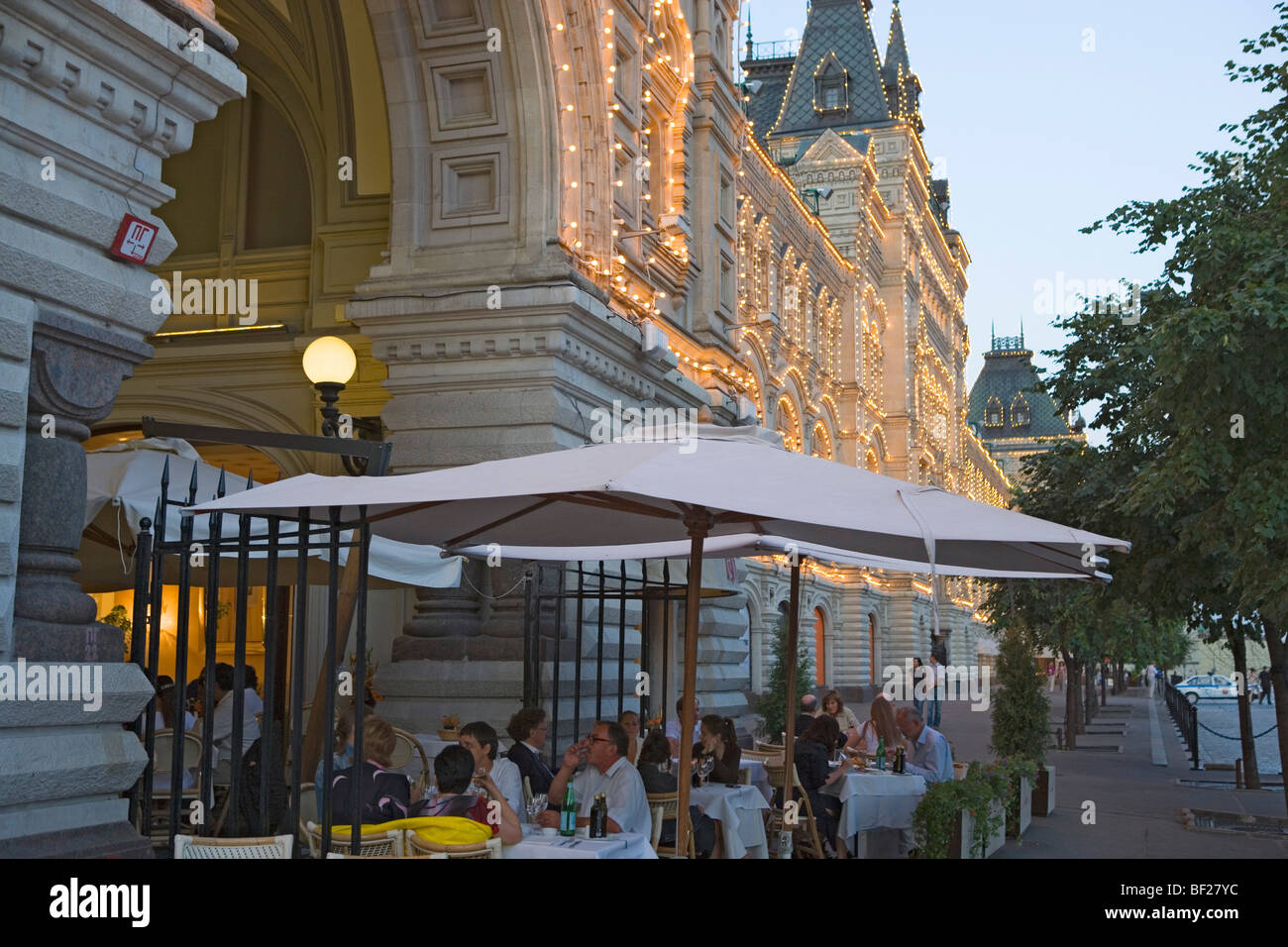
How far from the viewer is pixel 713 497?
234 inches

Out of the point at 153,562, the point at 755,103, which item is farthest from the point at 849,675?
the point at 153,562

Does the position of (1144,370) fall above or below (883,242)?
below

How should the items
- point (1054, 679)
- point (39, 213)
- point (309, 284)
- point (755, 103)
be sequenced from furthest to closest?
point (1054, 679)
point (755, 103)
point (309, 284)
point (39, 213)

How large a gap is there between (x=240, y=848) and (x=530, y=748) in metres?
3.60

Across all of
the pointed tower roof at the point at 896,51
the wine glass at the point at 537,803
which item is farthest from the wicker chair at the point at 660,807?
the pointed tower roof at the point at 896,51

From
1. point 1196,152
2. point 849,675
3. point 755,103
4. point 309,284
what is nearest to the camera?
point 1196,152

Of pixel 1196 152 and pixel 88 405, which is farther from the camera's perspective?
pixel 1196 152

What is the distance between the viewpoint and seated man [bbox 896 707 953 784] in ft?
38.5

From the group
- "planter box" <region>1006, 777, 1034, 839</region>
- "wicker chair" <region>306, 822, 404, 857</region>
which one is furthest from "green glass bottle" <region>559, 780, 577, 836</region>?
"planter box" <region>1006, 777, 1034, 839</region>

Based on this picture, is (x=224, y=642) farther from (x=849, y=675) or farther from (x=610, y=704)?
(x=849, y=675)

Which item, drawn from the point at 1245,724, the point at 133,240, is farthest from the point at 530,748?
the point at 1245,724

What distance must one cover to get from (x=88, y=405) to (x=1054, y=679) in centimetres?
8616

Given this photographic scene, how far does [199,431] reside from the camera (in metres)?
7.82

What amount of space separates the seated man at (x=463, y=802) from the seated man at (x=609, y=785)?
84cm
